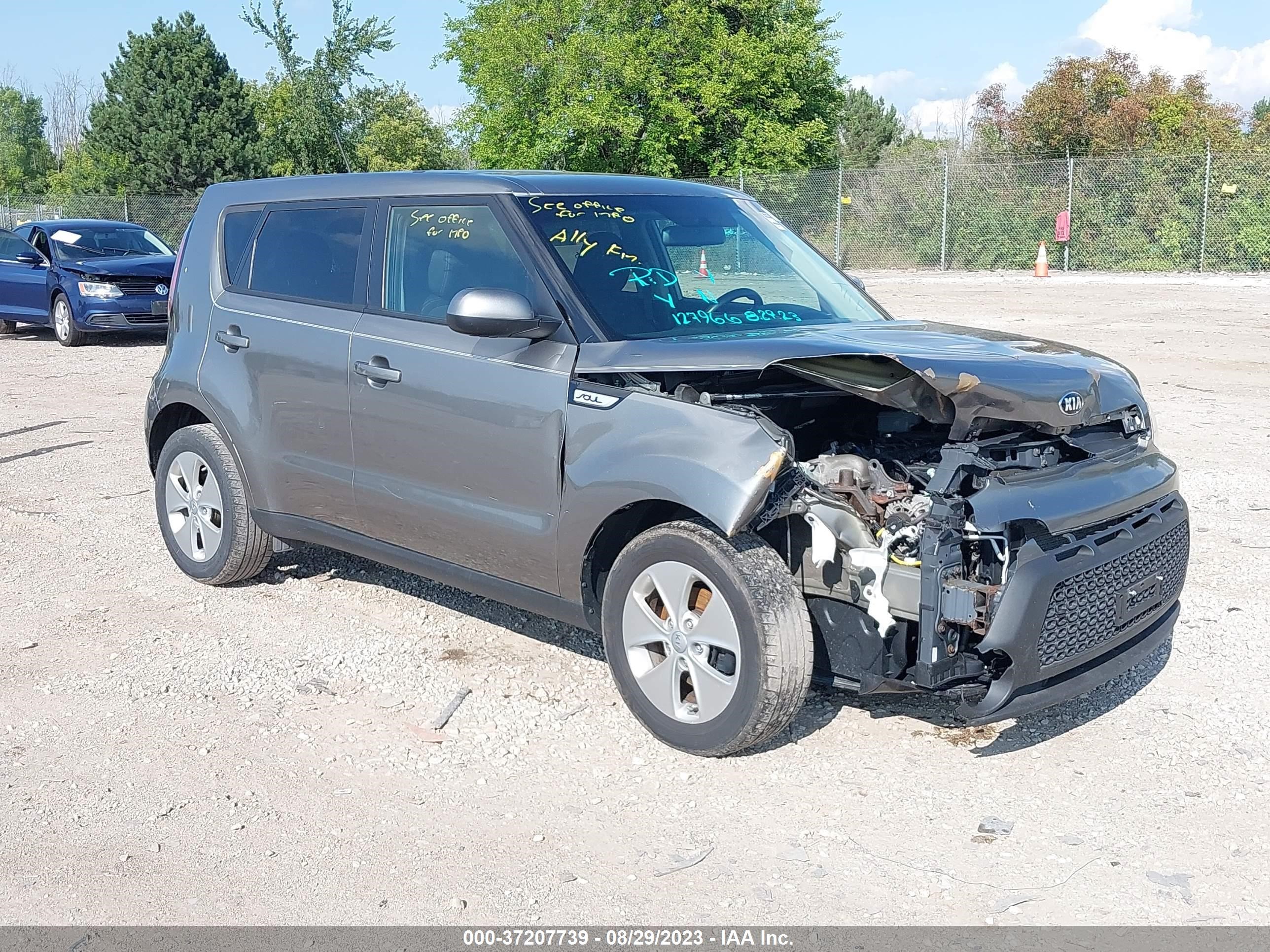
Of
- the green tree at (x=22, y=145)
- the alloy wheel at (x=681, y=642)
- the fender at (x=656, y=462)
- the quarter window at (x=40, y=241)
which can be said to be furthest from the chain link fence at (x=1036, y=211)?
the green tree at (x=22, y=145)

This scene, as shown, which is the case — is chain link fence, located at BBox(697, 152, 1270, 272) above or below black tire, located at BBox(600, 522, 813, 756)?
above

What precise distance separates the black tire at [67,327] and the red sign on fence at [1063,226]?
21.3 m

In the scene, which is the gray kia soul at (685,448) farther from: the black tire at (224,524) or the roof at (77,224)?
the roof at (77,224)

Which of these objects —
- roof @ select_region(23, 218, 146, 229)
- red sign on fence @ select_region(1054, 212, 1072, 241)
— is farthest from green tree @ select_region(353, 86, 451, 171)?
roof @ select_region(23, 218, 146, 229)

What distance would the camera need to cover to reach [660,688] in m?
4.31

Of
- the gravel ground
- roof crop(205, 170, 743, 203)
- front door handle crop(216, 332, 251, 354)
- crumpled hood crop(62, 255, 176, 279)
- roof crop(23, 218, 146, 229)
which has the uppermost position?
roof crop(23, 218, 146, 229)

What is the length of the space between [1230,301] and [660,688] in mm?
20263

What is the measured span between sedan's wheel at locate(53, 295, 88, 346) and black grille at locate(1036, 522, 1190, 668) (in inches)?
639

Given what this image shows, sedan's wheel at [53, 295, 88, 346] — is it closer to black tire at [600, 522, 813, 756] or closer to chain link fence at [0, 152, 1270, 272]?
chain link fence at [0, 152, 1270, 272]

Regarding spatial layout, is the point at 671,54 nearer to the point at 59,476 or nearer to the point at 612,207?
the point at 59,476

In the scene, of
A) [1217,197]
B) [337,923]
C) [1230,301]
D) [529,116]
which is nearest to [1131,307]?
[1230,301]

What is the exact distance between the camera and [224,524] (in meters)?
6.02

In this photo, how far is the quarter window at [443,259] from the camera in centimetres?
488

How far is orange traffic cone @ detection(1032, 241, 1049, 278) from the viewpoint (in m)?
28.9
